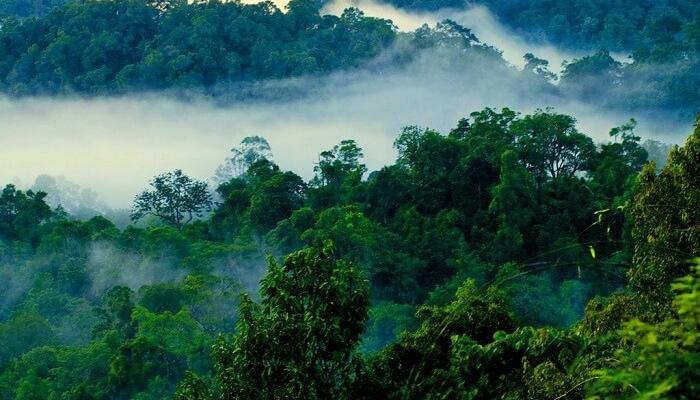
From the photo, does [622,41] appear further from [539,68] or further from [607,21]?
[539,68]

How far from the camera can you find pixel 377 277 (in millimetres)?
31688

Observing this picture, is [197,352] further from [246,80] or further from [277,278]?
[246,80]

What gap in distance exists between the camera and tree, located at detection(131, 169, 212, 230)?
143ft

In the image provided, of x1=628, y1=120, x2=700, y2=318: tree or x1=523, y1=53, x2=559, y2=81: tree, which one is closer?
x1=628, y1=120, x2=700, y2=318: tree

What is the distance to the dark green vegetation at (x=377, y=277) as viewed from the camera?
8.42 m

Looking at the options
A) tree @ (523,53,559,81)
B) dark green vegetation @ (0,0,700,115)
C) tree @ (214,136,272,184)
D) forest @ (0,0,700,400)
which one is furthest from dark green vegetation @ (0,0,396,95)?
tree @ (214,136,272,184)

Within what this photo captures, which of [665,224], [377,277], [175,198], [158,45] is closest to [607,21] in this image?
[158,45]

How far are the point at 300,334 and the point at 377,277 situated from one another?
23.3 m

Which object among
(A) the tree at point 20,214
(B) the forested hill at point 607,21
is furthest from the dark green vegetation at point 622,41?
(A) the tree at point 20,214

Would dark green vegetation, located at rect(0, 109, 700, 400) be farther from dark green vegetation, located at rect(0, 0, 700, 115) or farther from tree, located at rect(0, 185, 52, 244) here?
dark green vegetation, located at rect(0, 0, 700, 115)

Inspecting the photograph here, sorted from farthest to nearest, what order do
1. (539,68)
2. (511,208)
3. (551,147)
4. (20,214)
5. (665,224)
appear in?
(539,68)
(20,214)
(551,147)
(511,208)
(665,224)

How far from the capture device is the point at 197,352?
28875 millimetres

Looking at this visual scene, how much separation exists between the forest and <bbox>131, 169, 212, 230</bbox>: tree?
0.10m

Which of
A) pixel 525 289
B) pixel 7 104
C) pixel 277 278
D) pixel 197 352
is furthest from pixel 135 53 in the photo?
pixel 277 278
